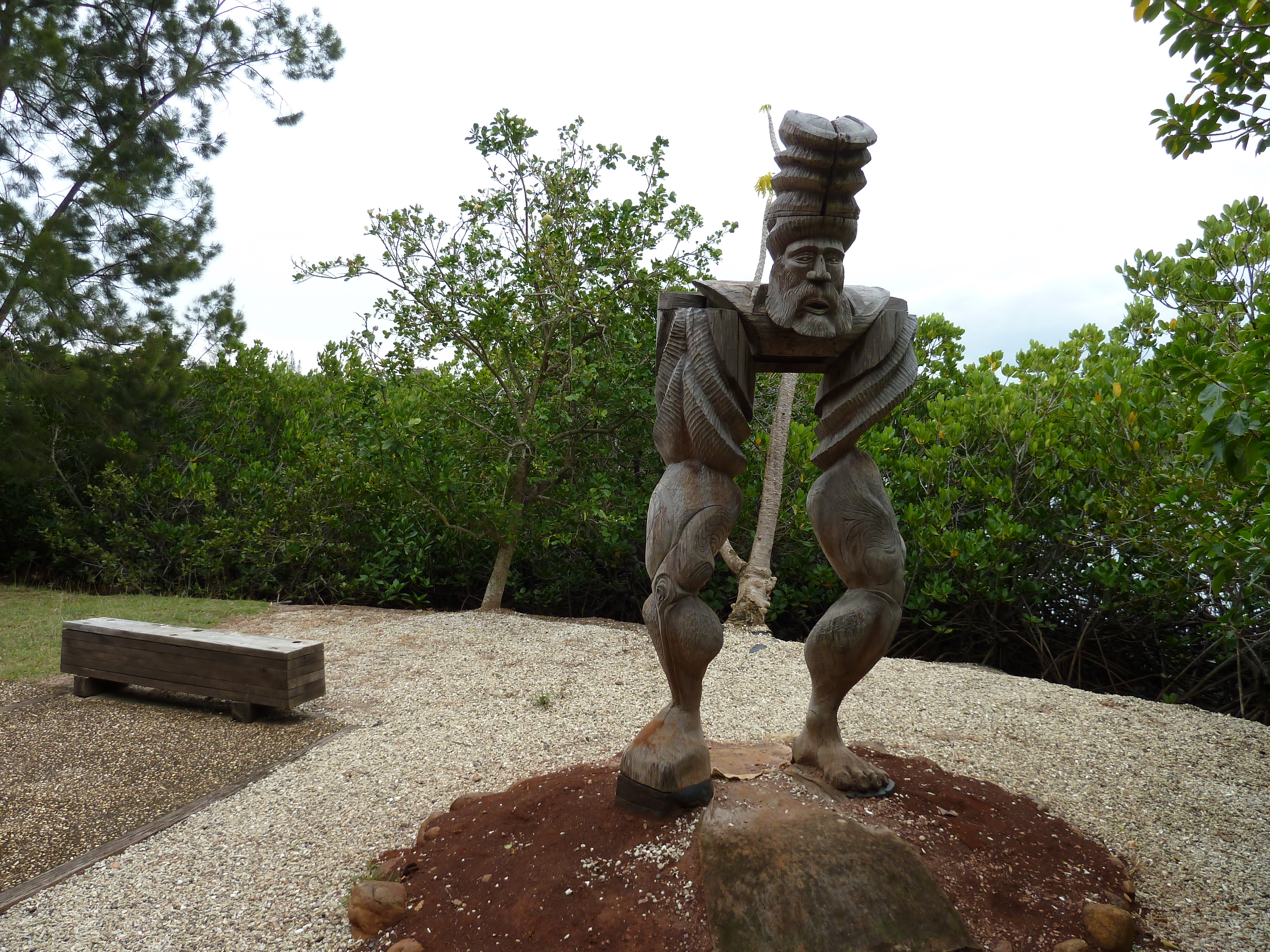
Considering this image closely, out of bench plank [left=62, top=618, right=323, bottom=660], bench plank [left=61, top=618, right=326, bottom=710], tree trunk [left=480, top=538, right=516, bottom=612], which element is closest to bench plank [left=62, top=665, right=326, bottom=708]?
bench plank [left=61, top=618, right=326, bottom=710]

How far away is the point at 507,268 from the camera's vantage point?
6766 millimetres

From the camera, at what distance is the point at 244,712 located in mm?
4414

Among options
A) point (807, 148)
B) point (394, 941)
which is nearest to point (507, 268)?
point (807, 148)

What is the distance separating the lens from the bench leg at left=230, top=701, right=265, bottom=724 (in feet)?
14.5

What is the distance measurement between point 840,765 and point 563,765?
162 cm

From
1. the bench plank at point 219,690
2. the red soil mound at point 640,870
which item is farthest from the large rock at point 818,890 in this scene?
the bench plank at point 219,690

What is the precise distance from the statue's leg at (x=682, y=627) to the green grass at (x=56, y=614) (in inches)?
201

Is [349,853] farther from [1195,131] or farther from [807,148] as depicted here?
[1195,131]

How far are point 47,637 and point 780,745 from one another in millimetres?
6371

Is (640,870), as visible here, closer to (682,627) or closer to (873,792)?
(682,627)

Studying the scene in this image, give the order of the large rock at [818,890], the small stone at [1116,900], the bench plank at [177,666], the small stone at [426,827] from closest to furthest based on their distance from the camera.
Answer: the large rock at [818,890]
the small stone at [1116,900]
the small stone at [426,827]
the bench plank at [177,666]

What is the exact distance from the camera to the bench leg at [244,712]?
441 centimetres

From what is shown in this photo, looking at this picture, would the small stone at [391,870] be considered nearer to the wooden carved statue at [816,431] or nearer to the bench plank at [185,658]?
the wooden carved statue at [816,431]

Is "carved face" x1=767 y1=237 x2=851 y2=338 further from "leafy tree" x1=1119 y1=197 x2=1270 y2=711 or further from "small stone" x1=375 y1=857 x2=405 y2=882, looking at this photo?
"small stone" x1=375 y1=857 x2=405 y2=882
